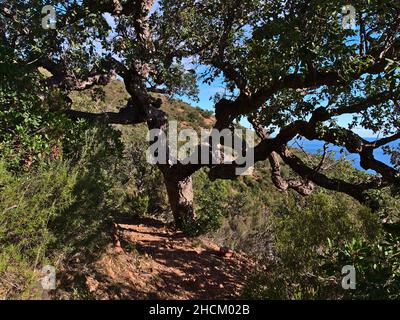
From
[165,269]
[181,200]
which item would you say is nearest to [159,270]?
[165,269]

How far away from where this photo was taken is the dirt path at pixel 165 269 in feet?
18.7

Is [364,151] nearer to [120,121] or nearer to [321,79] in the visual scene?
[321,79]

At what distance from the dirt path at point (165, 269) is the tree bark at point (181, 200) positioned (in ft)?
2.08

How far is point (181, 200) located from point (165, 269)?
293cm

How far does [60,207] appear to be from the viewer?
464cm

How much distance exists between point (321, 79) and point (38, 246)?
5.20 meters

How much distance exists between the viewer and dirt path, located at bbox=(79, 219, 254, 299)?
5707 millimetres

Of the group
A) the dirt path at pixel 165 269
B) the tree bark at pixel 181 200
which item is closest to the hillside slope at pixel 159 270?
the dirt path at pixel 165 269

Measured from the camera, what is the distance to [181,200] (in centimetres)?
949

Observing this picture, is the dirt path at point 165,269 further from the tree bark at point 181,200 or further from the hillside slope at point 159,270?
the tree bark at point 181,200

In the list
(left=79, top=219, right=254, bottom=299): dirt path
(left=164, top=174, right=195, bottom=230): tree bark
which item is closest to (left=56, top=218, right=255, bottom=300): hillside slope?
(left=79, top=219, right=254, bottom=299): dirt path

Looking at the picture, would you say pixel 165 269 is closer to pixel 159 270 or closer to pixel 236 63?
pixel 159 270

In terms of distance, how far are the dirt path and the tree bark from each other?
0.63 meters
